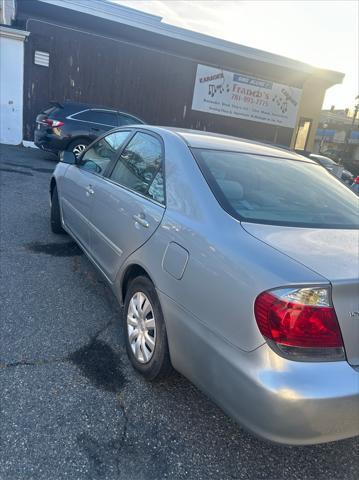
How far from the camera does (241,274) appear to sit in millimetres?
1904

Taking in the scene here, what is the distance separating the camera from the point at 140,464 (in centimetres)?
208

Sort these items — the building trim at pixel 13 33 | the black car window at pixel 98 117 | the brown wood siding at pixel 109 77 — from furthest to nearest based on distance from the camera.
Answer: the brown wood siding at pixel 109 77, the building trim at pixel 13 33, the black car window at pixel 98 117

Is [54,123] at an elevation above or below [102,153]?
below

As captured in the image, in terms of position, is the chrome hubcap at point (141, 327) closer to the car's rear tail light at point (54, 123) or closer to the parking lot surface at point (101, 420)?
the parking lot surface at point (101, 420)

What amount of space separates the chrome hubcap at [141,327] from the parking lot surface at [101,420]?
0.19 m

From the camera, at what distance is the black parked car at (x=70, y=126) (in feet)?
32.2

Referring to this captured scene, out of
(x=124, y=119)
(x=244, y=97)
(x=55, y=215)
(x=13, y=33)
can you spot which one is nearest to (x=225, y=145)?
(x=55, y=215)

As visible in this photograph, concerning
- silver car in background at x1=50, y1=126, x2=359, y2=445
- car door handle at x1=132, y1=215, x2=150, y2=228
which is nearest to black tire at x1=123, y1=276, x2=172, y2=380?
silver car in background at x1=50, y1=126, x2=359, y2=445

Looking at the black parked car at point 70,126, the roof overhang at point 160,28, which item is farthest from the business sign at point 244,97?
the black parked car at point 70,126

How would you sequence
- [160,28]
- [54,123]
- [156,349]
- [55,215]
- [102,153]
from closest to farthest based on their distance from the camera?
[156,349] < [102,153] < [55,215] < [54,123] < [160,28]

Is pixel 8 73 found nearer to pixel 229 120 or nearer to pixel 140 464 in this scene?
pixel 229 120

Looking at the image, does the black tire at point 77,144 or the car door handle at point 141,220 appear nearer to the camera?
the car door handle at point 141,220

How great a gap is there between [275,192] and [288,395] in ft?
4.45

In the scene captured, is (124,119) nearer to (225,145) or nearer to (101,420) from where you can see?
(225,145)
